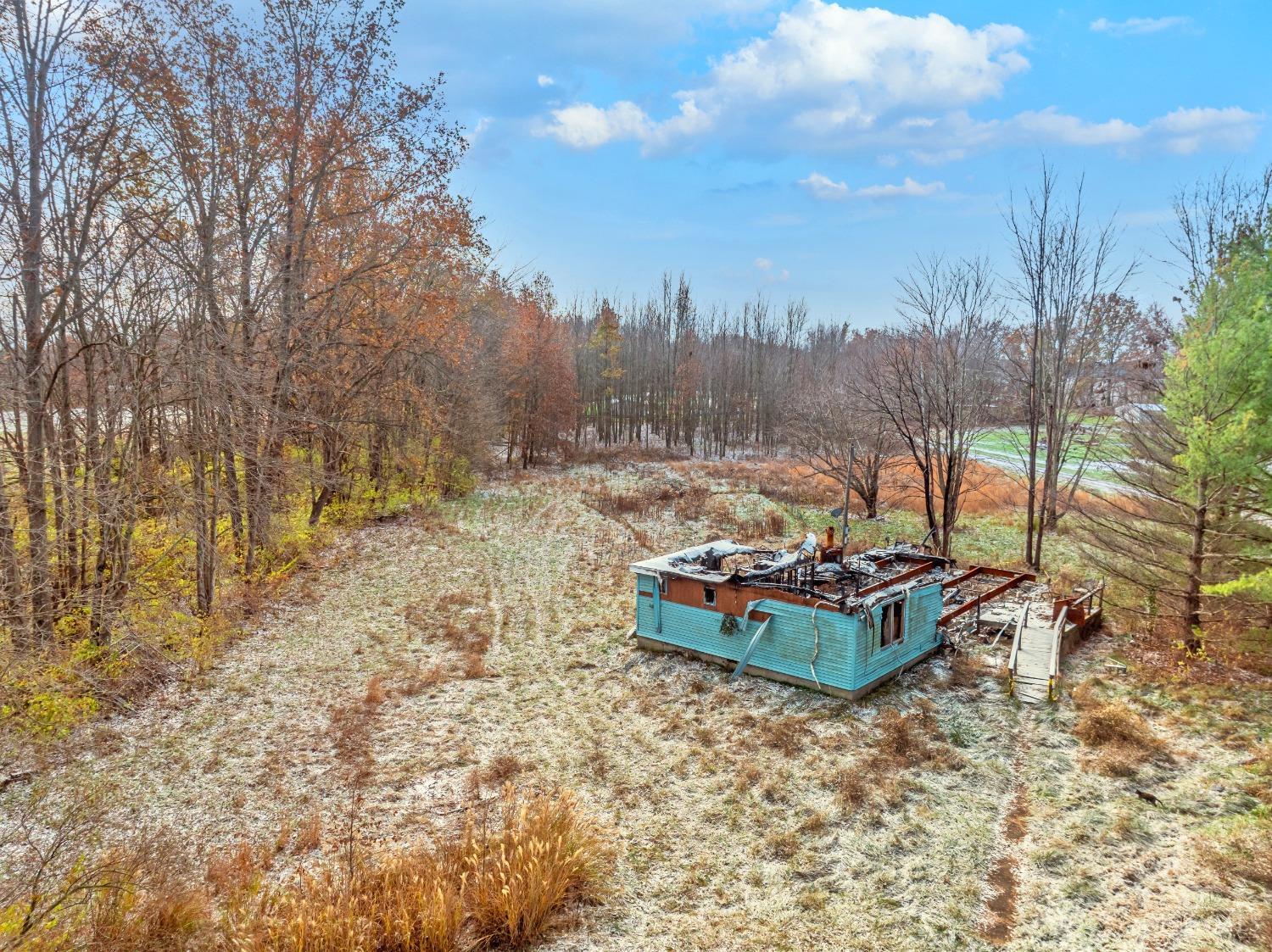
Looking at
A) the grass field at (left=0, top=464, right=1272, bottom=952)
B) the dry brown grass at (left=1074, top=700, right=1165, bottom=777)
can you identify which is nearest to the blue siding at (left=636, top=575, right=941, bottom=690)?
the grass field at (left=0, top=464, right=1272, bottom=952)

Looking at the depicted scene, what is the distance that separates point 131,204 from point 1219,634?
19.0m

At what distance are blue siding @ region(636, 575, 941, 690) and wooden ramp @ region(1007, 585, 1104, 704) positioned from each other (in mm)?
1406

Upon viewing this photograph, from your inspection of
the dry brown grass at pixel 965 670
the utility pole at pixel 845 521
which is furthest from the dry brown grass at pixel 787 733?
the utility pole at pixel 845 521

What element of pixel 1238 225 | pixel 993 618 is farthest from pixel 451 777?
pixel 1238 225

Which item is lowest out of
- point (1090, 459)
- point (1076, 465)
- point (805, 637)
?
point (805, 637)

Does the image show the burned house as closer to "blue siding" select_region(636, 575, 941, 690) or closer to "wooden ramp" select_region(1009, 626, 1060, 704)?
"blue siding" select_region(636, 575, 941, 690)

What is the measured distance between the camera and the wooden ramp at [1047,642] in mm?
9438

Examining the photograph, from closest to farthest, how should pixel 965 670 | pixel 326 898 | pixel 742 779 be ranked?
pixel 326 898
pixel 742 779
pixel 965 670

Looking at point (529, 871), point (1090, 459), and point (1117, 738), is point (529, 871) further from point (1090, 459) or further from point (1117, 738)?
point (1090, 459)

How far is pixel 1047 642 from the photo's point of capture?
10789mm

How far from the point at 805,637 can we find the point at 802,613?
401mm

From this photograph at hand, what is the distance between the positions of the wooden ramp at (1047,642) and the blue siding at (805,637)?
141 centimetres

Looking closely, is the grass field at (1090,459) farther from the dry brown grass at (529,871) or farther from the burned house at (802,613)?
the dry brown grass at (529,871)

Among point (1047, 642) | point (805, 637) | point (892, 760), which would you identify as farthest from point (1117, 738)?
point (805, 637)
